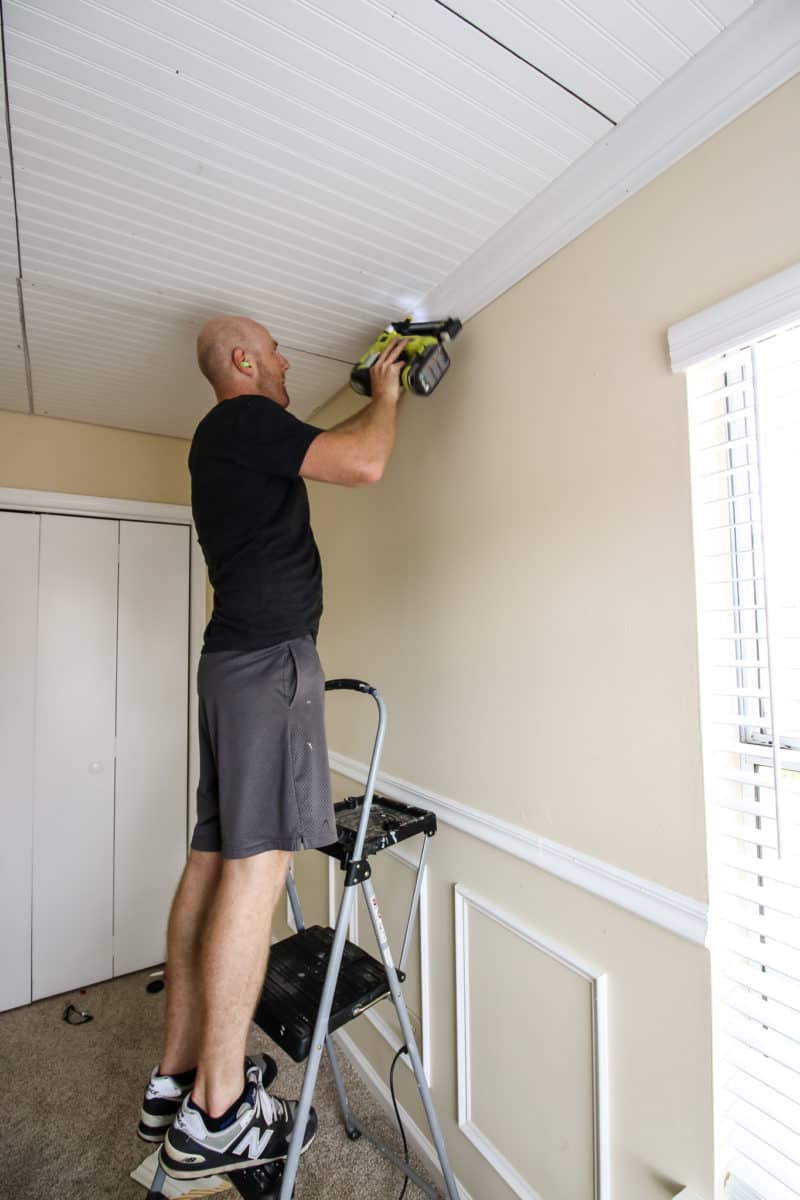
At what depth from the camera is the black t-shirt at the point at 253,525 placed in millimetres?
1304

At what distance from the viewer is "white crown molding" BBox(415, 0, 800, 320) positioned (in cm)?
90

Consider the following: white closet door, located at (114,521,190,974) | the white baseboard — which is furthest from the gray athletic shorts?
white closet door, located at (114,521,190,974)

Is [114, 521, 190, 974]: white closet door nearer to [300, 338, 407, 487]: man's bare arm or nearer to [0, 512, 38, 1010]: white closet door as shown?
[0, 512, 38, 1010]: white closet door

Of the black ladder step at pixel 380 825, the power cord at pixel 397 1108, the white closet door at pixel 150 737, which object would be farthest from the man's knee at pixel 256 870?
the white closet door at pixel 150 737

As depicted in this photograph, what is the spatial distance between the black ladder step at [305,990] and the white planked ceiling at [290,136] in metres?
1.88

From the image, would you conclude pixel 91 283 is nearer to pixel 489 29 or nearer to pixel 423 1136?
pixel 489 29

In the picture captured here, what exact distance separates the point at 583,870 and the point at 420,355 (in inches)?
50.3

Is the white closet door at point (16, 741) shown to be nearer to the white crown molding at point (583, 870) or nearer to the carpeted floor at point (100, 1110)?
the carpeted floor at point (100, 1110)

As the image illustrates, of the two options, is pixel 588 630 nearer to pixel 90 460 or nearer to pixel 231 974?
pixel 231 974

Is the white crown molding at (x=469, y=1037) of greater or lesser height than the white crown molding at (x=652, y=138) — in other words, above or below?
below

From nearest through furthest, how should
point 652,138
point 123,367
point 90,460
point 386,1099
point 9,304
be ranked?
point 652,138
point 9,304
point 386,1099
point 123,367
point 90,460

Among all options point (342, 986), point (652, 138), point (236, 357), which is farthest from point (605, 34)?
point (342, 986)

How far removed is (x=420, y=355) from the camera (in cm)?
147

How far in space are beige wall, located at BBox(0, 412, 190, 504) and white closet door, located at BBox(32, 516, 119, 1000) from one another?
19cm
